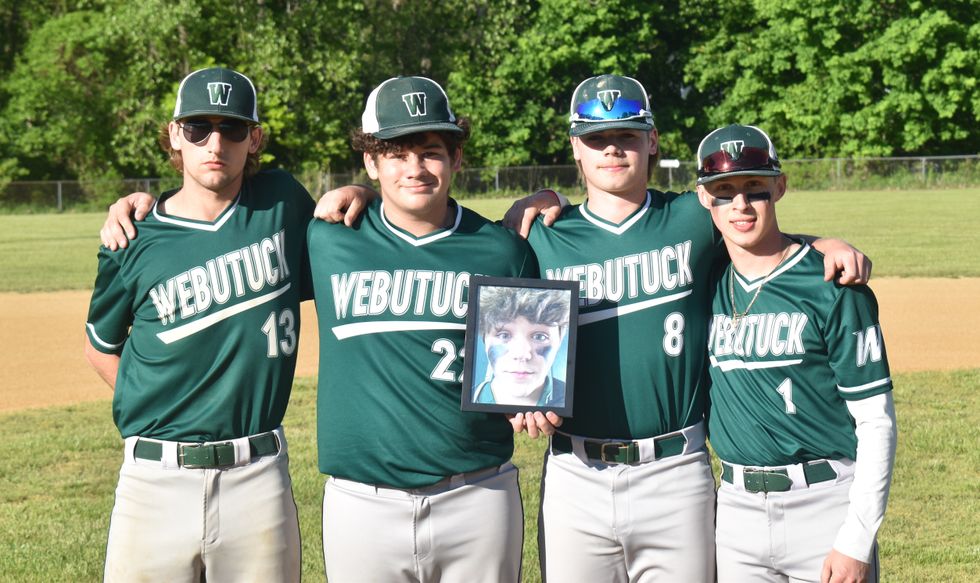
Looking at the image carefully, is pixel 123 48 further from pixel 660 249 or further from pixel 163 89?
pixel 660 249

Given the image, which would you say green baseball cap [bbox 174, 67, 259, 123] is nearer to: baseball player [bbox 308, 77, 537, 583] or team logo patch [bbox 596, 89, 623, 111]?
baseball player [bbox 308, 77, 537, 583]

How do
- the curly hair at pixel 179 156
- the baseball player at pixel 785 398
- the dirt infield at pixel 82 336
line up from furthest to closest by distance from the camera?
1. the dirt infield at pixel 82 336
2. the curly hair at pixel 179 156
3. the baseball player at pixel 785 398

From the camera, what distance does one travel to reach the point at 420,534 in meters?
3.91

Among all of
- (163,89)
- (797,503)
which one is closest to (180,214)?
(797,503)

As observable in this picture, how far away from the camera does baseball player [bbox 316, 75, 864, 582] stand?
161 inches

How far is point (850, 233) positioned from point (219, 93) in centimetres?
2342

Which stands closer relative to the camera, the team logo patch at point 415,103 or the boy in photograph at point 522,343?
the boy in photograph at point 522,343

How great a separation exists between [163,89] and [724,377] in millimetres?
45120

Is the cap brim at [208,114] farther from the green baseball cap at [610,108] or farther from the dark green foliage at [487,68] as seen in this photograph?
the dark green foliage at [487,68]

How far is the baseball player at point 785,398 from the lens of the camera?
12.7 ft

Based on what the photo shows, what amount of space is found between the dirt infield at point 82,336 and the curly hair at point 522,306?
7975 millimetres

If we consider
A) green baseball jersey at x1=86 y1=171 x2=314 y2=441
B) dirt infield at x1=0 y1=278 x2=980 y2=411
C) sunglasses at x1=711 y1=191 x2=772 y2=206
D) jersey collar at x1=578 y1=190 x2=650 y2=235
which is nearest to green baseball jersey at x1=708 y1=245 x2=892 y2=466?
sunglasses at x1=711 y1=191 x2=772 y2=206

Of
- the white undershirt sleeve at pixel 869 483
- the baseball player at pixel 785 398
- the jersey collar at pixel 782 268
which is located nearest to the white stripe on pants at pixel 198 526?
the baseball player at pixel 785 398

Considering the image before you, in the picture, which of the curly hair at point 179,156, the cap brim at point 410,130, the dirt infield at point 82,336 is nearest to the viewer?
the cap brim at point 410,130
